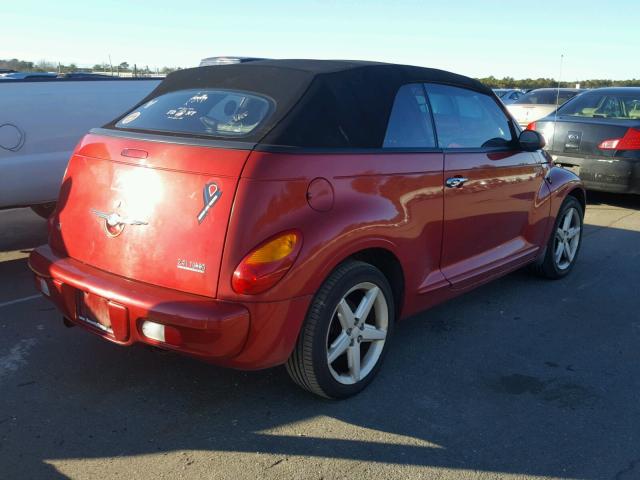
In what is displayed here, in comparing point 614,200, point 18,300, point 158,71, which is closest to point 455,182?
point 18,300

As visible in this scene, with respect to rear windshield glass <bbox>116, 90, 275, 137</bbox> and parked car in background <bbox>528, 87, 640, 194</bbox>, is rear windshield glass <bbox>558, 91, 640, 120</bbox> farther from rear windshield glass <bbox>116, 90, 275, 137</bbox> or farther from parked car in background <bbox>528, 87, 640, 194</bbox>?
rear windshield glass <bbox>116, 90, 275, 137</bbox>

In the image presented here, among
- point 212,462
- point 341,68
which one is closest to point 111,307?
point 212,462

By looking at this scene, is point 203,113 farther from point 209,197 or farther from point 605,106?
point 605,106

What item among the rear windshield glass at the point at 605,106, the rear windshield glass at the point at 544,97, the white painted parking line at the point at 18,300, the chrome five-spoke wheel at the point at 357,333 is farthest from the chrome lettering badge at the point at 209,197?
the rear windshield glass at the point at 544,97

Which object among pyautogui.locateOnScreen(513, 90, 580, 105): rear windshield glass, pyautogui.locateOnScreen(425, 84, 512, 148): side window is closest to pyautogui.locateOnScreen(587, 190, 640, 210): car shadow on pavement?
pyautogui.locateOnScreen(425, 84, 512, 148): side window

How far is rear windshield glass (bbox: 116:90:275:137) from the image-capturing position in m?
3.30

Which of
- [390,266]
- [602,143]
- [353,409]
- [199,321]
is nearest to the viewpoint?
[199,321]

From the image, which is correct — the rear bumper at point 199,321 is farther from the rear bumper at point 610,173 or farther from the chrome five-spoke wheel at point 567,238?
the rear bumper at point 610,173

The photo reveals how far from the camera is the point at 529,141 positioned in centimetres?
467

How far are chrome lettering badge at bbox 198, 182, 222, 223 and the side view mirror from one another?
8.50 feet

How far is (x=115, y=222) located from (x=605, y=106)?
7851 mm

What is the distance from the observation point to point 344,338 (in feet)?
11.1

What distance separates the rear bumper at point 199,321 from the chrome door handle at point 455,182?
53.2 inches

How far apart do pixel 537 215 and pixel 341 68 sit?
2186 mm
